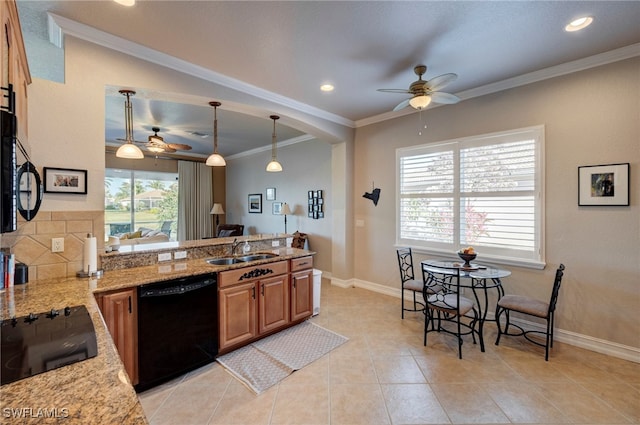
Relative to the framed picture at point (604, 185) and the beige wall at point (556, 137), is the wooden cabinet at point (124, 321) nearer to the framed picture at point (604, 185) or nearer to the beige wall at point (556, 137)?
the beige wall at point (556, 137)

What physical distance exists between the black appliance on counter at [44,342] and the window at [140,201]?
6.52m

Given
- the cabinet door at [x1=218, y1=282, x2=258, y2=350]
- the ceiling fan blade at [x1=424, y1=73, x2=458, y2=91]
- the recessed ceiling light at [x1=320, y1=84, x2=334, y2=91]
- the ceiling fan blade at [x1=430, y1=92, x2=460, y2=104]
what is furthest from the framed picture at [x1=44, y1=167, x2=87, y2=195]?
the ceiling fan blade at [x1=430, y1=92, x2=460, y2=104]

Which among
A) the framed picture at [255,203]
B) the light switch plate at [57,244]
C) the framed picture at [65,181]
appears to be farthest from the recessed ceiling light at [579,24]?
the framed picture at [255,203]

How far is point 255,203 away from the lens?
24.4 ft

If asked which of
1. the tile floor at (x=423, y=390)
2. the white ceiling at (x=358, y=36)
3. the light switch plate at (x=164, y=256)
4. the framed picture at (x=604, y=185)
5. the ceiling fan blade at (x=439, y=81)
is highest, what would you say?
the white ceiling at (x=358, y=36)

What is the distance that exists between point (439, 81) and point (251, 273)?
2617 mm

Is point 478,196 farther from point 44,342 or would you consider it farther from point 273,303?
point 44,342

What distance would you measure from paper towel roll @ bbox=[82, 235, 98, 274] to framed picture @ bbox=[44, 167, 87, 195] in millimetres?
428

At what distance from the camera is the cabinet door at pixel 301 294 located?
3.27 metres

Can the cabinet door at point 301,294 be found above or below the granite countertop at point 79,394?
below

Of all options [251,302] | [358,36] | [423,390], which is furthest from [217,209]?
[423,390]

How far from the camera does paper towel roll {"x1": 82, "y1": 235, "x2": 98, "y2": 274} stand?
2246 millimetres

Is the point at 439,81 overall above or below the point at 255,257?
above

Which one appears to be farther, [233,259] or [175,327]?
[233,259]
